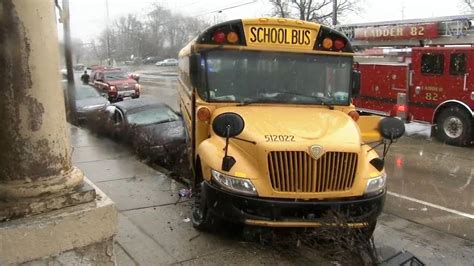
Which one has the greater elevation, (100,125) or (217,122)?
(217,122)

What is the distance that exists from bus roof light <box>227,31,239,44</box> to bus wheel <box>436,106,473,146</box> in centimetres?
823

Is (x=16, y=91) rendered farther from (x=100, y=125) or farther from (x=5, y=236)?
(x=100, y=125)

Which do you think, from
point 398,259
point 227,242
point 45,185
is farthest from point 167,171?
point 45,185

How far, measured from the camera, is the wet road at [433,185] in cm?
623

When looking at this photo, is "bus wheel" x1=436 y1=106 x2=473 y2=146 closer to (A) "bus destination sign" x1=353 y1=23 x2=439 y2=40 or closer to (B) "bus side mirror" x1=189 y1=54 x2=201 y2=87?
(A) "bus destination sign" x1=353 y1=23 x2=439 y2=40

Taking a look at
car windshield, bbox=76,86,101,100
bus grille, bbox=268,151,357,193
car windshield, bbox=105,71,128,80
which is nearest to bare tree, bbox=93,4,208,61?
car windshield, bbox=105,71,128,80

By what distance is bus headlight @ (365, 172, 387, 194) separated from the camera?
4750mm

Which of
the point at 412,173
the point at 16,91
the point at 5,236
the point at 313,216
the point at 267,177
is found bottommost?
the point at 412,173

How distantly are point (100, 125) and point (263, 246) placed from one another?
7.82 meters

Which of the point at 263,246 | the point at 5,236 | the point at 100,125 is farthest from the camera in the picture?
the point at 100,125

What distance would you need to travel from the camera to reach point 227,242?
507 centimetres

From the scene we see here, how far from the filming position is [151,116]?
10922 millimetres

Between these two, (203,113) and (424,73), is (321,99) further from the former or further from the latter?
(424,73)

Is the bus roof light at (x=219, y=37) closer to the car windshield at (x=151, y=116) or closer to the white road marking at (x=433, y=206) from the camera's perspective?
the white road marking at (x=433, y=206)
